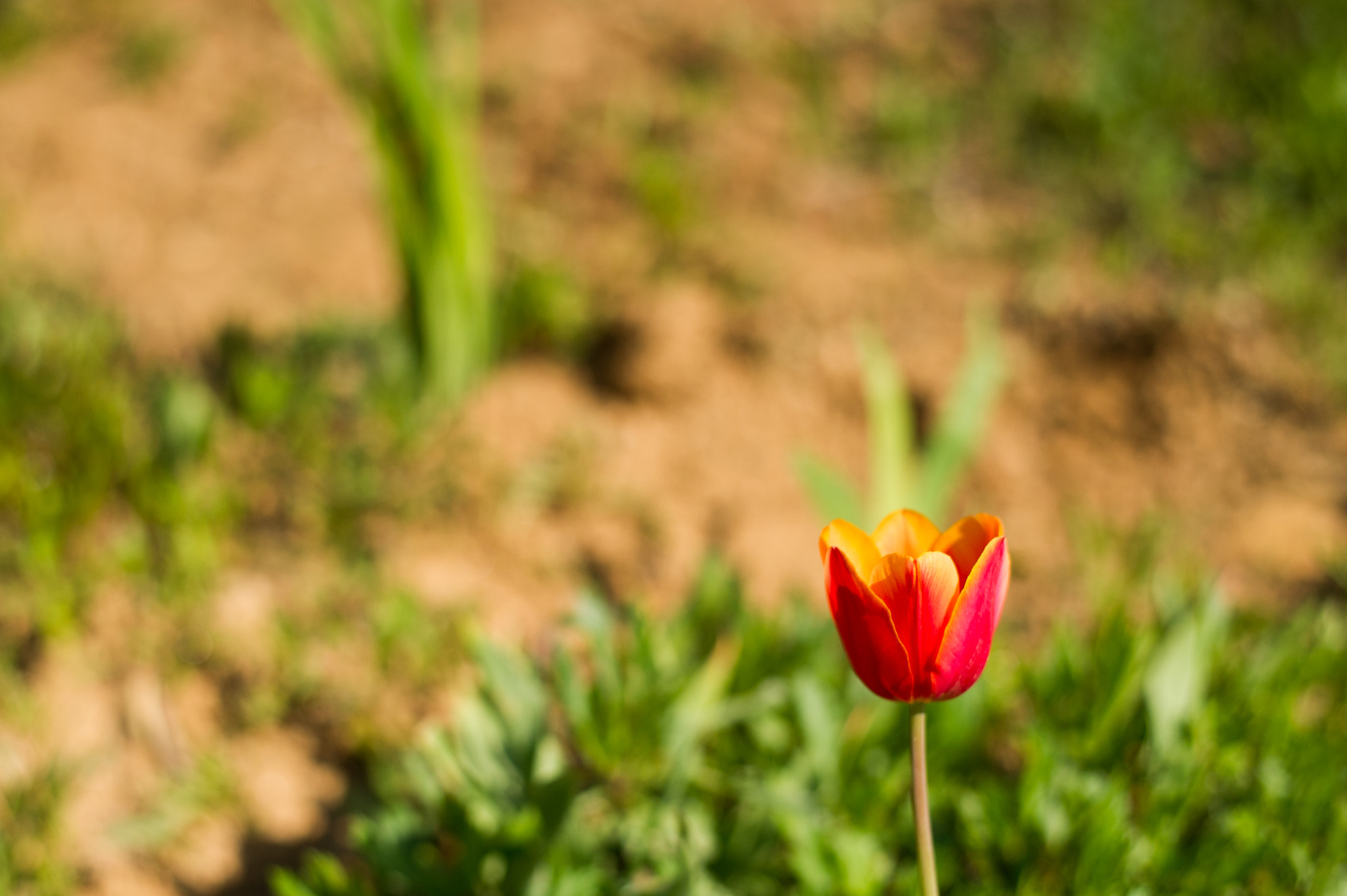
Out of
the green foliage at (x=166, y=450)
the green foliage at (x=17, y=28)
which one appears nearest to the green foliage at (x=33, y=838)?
the green foliage at (x=166, y=450)

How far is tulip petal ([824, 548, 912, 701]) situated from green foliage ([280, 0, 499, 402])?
57.8 inches

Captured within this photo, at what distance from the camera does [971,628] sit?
0.69 meters

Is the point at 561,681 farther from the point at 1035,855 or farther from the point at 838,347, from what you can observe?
the point at 838,347

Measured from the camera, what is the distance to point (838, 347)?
231 cm

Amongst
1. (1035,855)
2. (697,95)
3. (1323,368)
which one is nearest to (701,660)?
(1035,855)

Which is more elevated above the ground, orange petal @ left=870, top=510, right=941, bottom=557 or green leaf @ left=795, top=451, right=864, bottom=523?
green leaf @ left=795, top=451, right=864, bottom=523

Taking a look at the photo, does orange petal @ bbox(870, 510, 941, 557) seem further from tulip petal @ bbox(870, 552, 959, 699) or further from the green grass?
the green grass

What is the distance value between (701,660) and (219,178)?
2.17 meters

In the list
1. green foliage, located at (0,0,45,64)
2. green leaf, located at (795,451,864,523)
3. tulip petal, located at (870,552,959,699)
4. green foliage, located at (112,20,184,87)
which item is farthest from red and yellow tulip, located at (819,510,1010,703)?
green foliage, located at (0,0,45,64)

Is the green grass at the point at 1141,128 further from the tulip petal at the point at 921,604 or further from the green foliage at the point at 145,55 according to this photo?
the green foliage at the point at 145,55

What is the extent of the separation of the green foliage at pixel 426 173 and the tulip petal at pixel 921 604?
149 centimetres

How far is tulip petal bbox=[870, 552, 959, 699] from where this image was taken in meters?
0.69

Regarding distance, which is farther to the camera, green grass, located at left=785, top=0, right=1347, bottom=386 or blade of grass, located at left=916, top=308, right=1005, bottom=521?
green grass, located at left=785, top=0, right=1347, bottom=386

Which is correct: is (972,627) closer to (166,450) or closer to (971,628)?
(971,628)
